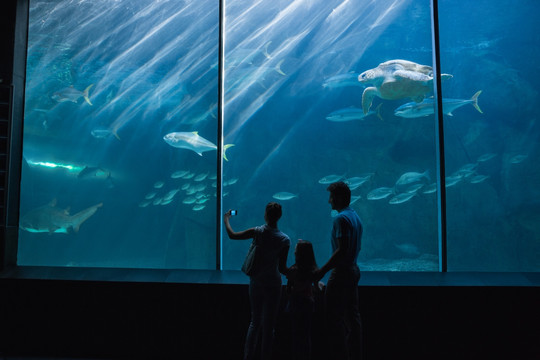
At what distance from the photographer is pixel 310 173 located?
1490 cm

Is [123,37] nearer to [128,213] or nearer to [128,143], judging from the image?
[128,143]

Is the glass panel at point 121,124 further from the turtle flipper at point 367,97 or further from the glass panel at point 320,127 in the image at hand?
the turtle flipper at point 367,97

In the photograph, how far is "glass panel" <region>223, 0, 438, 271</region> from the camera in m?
13.0

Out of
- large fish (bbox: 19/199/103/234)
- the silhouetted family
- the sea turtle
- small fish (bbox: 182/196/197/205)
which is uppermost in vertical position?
the sea turtle

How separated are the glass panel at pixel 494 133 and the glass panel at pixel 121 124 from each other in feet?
27.3

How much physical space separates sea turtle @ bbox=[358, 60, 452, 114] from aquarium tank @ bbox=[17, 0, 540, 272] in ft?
0.10

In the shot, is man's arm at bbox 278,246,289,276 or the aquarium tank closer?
man's arm at bbox 278,246,289,276

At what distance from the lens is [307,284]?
2.26 metres

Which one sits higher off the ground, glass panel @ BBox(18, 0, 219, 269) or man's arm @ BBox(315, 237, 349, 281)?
glass panel @ BBox(18, 0, 219, 269)

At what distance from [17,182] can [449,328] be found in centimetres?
432

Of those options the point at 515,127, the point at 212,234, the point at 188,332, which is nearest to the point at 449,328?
the point at 188,332

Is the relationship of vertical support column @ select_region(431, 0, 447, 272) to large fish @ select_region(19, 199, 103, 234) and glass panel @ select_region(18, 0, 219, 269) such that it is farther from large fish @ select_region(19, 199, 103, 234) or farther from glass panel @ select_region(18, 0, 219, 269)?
large fish @ select_region(19, 199, 103, 234)

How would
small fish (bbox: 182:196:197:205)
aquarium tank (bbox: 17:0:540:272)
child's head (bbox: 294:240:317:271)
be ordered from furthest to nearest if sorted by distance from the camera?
aquarium tank (bbox: 17:0:540:272) < small fish (bbox: 182:196:197:205) < child's head (bbox: 294:240:317:271)

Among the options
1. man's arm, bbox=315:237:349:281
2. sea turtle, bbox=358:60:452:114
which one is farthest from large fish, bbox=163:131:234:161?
man's arm, bbox=315:237:349:281
